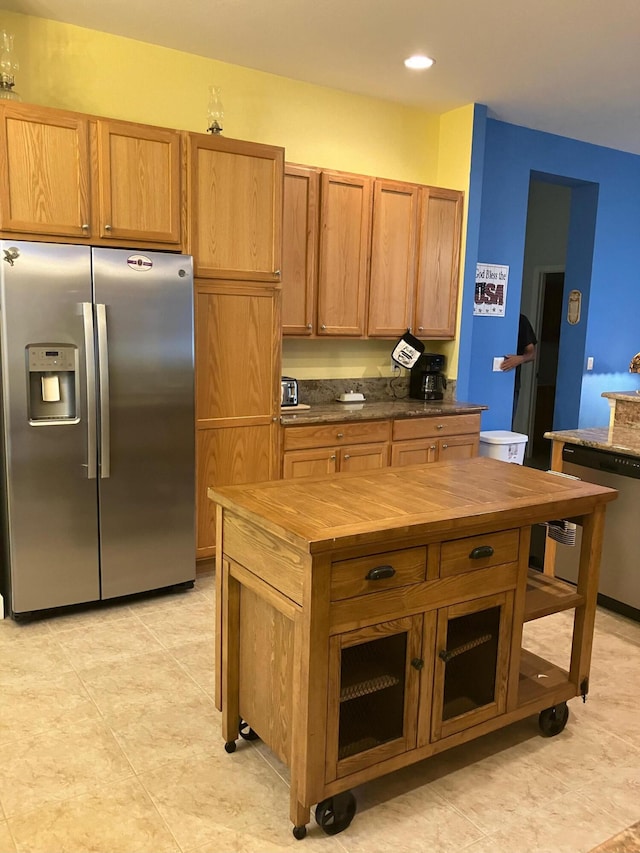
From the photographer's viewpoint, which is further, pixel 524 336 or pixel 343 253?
pixel 524 336

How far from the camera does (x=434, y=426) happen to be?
4.46m

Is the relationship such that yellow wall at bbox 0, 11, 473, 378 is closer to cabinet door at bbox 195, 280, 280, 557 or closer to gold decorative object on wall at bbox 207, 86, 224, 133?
gold decorative object on wall at bbox 207, 86, 224, 133

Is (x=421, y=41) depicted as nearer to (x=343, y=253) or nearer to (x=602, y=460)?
(x=343, y=253)

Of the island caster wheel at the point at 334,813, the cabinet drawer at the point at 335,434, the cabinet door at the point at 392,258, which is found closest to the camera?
the island caster wheel at the point at 334,813

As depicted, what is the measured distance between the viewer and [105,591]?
A: 340cm

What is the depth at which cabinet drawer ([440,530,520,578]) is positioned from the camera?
6.64 feet

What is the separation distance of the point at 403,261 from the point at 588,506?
2.64 m

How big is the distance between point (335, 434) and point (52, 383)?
1642mm

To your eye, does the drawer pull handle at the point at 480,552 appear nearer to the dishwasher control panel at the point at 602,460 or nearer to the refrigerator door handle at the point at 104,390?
the dishwasher control panel at the point at 602,460

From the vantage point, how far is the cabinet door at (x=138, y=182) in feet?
10.6

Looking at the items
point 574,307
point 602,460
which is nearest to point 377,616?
point 602,460

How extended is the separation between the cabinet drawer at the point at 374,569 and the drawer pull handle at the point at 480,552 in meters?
0.19

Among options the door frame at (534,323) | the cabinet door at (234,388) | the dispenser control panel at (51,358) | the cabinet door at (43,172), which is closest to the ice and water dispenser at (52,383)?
the dispenser control panel at (51,358)

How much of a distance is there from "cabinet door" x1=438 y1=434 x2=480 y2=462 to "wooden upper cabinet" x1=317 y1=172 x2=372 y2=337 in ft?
3.10
